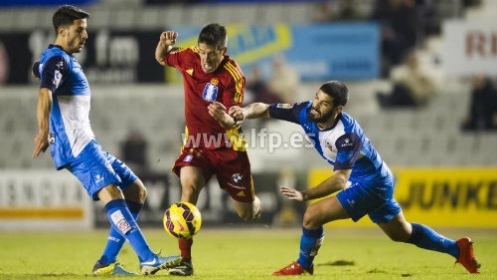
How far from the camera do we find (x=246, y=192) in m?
9.05

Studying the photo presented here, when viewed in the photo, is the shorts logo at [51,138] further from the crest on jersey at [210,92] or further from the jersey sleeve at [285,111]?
the jersey sleeve at [285,111]

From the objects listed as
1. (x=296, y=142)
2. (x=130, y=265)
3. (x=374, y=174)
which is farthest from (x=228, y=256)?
(x=296, y=142)

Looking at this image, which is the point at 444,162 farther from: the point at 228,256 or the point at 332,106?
the point at 332,106

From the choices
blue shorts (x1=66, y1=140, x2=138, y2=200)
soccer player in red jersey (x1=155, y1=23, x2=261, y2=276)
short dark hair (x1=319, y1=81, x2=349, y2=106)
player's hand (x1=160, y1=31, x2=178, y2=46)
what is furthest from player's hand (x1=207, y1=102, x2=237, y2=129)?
player's hand (x1=160, y1=31, x2=178, y2=46)

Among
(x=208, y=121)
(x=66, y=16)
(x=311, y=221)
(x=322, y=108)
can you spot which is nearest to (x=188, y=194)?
(x=208, y=121)

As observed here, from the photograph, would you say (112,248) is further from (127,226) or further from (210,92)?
(210,92)

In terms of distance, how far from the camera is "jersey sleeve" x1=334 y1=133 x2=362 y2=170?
26.7 feet

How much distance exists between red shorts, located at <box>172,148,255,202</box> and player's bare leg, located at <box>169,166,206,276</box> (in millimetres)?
92

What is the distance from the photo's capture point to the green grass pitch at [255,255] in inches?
342

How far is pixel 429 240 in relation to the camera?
29.7 ft

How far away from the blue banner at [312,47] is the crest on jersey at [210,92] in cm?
1010

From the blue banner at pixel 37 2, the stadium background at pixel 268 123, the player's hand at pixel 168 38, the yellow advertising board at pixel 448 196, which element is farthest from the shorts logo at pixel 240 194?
the blue banner at pixel 37 2

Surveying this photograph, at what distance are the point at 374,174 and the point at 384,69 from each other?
10.3m

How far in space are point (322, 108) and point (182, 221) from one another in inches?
61.0
